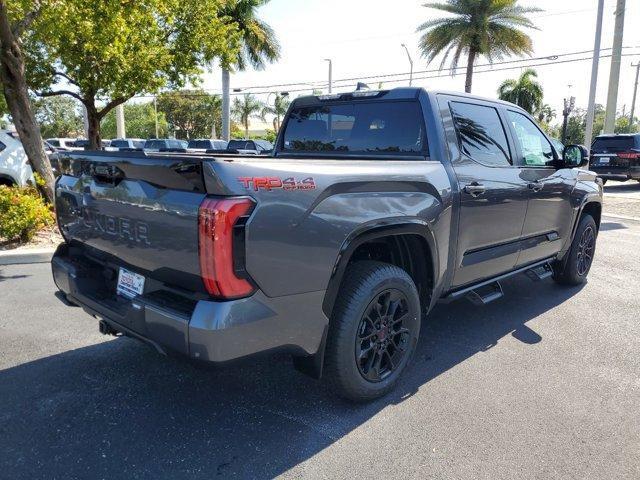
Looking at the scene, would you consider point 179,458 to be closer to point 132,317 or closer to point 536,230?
point 132,317

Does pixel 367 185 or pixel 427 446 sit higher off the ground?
pixel 367 185

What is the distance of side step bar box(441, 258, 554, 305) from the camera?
3758 millimetres

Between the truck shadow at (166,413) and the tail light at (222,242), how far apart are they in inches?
16.3

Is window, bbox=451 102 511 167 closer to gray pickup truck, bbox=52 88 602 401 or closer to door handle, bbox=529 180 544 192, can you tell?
gray pickup truck, bbox=52 88 602 401

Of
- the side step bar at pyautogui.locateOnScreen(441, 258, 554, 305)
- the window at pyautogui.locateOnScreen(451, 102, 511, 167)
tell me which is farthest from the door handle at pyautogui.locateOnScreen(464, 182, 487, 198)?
the side step bar at pyautogui.locateOnScreen(441, 258, 554, 305)

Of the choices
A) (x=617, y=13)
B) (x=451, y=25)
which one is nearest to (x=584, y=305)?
(x=617, y=13)

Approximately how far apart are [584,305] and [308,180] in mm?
3958

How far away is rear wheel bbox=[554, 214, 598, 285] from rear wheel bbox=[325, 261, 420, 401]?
3044 mm

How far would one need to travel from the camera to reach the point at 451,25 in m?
23.7

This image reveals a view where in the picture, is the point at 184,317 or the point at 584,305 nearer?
the point at 184,317

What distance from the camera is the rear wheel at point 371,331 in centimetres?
277

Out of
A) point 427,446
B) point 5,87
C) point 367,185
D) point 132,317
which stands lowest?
point 427,446

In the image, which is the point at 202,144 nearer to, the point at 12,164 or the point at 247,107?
the point at 12,164

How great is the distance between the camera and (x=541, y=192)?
174 inches
